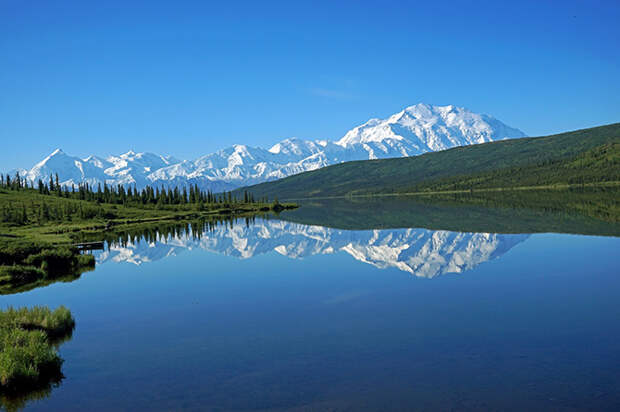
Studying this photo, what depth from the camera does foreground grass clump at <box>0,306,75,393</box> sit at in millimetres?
18969

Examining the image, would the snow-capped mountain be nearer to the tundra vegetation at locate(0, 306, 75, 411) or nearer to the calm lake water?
the calm lake water

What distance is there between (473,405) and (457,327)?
29.5ft

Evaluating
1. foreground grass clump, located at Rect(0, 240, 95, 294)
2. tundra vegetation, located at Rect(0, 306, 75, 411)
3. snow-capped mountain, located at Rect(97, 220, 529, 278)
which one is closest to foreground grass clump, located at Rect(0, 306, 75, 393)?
tundra vegetation, located at Rect(0, 306, 75, 411)

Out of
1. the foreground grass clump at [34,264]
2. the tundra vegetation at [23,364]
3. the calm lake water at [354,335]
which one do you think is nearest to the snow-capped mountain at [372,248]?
the calm lake water at [354,335]

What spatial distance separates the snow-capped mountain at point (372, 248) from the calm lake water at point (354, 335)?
89 centimetres

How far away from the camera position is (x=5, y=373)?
18.8m

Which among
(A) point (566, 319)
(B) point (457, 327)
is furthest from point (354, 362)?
(A) point (566, 319)

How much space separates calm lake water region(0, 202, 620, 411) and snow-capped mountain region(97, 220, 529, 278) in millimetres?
889

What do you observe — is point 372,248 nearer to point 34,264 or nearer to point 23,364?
point 34,264

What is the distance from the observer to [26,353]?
20.2 m

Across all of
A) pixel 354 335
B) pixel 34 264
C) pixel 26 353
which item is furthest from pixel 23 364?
pixel 34 264

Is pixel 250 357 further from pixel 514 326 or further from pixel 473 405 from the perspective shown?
pixel 514 326

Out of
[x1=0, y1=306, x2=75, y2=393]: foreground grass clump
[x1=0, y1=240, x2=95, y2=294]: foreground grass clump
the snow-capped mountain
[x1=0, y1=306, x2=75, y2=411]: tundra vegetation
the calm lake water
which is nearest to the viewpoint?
the calm lake water

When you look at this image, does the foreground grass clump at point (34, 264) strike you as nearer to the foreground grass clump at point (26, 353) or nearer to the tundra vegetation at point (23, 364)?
the foreground grass clump at point (26, 353)
